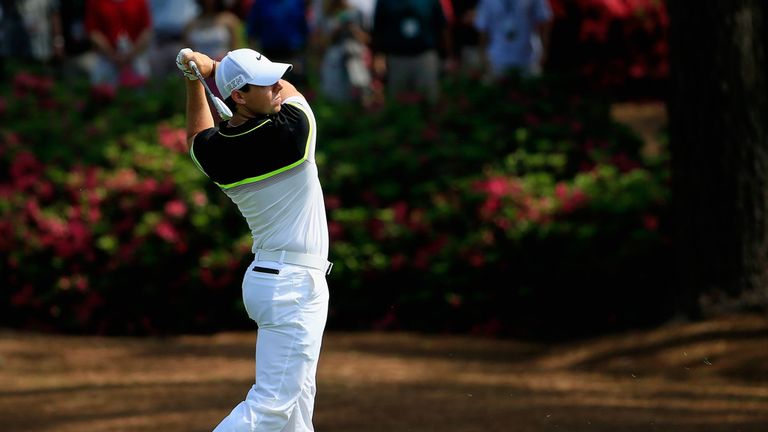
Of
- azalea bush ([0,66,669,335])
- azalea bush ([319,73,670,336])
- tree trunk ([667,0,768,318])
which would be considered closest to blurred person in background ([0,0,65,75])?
azalea bush ([0,66,669,335])

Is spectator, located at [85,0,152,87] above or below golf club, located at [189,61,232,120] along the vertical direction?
above

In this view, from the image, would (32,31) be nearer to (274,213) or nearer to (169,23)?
(169,23)

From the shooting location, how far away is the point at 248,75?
523 centimetres

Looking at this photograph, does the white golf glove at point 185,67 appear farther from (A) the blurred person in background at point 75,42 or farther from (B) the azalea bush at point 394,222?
(A) the blurred person in background at point 75,42

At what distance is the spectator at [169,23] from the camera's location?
45.5ft

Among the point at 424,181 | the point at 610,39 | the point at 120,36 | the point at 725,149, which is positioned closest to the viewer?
the point at 725,149

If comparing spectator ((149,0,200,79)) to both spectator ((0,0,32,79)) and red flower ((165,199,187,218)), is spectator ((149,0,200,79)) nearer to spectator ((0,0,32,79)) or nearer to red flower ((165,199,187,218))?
spectator ((0,0,32,79))

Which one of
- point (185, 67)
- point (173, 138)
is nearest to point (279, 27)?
point (173, 138)

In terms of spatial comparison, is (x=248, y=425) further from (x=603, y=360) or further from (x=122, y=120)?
(x=122, y=120)

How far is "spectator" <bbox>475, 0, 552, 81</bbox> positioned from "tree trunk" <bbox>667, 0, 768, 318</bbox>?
3.78 m

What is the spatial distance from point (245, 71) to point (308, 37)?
853cm

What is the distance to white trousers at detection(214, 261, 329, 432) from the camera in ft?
17.5

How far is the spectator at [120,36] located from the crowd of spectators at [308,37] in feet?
0.04

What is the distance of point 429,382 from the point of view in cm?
878
